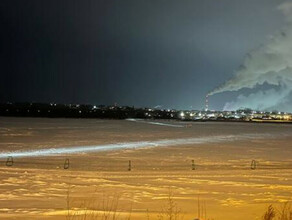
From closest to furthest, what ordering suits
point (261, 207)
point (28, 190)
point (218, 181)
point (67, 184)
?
point (261, 207)
point (28, 190)
point (67, 184)
point (218, 181)

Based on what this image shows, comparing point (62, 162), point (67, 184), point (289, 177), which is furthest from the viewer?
point (62, 162)

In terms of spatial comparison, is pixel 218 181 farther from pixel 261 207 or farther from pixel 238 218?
pixel 238 218

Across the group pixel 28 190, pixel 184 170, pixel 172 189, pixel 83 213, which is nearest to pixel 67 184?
pixel 28 190

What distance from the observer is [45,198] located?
14.8 meters

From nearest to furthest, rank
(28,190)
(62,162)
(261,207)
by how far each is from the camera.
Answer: (261,207), (28,190), (62,162)

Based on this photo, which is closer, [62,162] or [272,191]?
[272,191]

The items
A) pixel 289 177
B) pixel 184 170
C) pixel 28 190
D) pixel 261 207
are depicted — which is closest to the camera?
pixel 261 207

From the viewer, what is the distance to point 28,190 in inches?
637

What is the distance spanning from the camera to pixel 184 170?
2312cm

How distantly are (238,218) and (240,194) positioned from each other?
13.0 feet

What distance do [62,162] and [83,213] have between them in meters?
13.9

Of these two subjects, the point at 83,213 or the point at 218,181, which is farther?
the point at 218,181

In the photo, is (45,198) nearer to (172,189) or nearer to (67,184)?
(67,184)

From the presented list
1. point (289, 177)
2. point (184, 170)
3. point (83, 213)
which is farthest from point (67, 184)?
Answer: point (289, 177)
